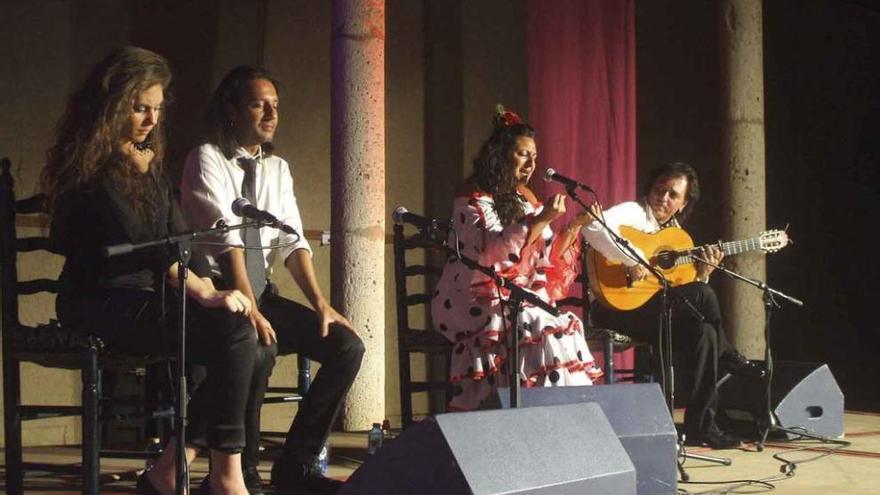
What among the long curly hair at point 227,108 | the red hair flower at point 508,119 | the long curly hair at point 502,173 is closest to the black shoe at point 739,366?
the long curly hair at point 502,173

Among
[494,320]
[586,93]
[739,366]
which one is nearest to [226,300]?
[494,320]

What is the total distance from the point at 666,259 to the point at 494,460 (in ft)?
9.62

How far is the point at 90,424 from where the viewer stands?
3.20m

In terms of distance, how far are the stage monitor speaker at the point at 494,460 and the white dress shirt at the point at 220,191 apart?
3.35ft

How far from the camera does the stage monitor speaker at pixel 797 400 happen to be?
5398 mm

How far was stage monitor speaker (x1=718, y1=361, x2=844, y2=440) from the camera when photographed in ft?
17.7

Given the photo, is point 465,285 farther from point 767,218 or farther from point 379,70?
point 767,218

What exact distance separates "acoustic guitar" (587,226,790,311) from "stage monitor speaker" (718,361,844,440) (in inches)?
22.9

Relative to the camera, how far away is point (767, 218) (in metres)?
8.27

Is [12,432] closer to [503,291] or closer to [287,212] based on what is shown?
[287,212]

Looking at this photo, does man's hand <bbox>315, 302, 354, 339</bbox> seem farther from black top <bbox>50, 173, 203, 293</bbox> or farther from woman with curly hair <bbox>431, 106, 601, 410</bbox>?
woman with curly hair <bbox>431, 106, 601, 410</bbox>

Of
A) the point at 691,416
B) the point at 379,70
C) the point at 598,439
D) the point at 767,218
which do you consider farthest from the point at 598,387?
the point at 767,218

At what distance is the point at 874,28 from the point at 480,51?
11.3ft

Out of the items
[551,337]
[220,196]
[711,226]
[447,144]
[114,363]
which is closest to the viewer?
[114,363]
